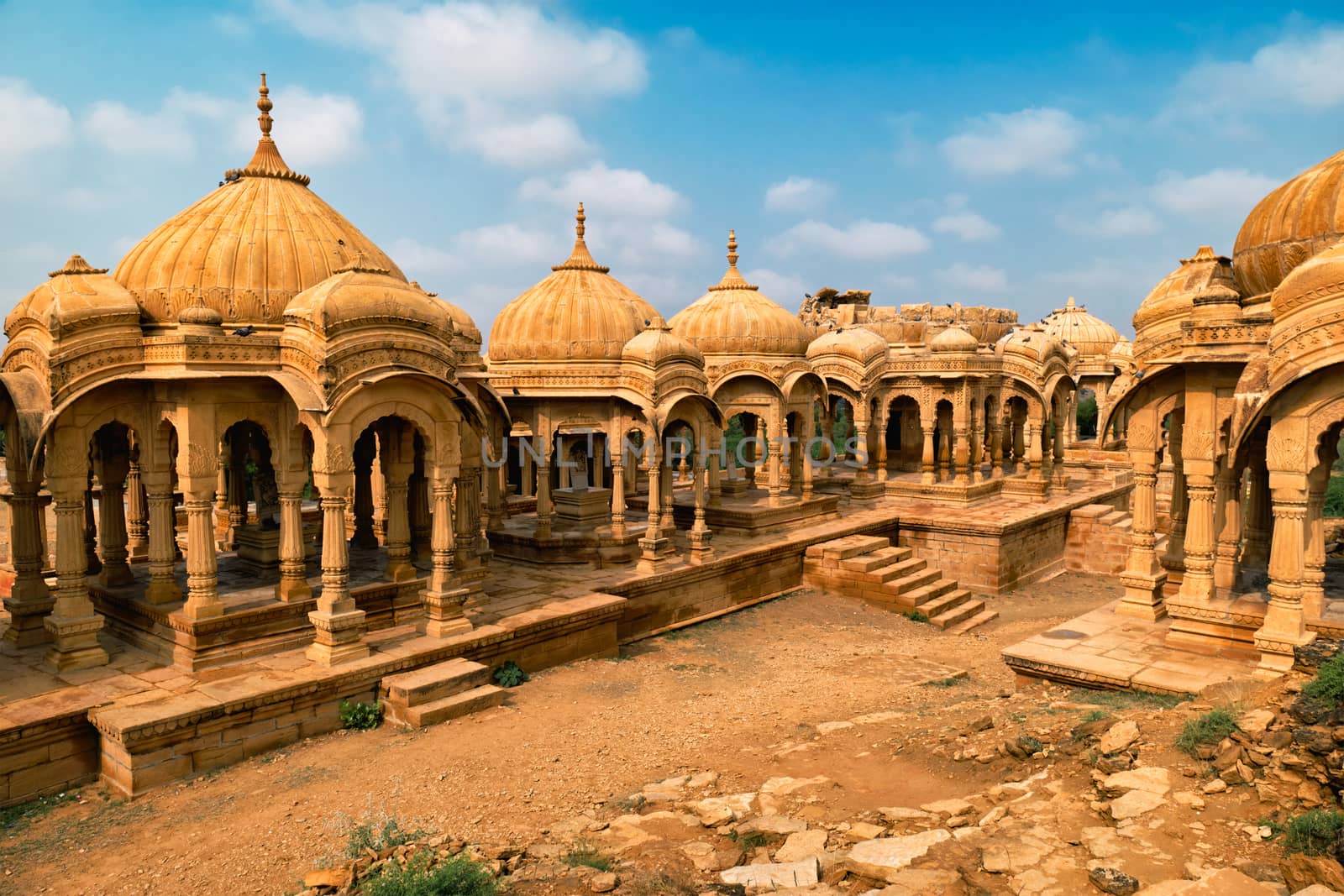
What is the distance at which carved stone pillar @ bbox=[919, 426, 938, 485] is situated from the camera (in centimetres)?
2283

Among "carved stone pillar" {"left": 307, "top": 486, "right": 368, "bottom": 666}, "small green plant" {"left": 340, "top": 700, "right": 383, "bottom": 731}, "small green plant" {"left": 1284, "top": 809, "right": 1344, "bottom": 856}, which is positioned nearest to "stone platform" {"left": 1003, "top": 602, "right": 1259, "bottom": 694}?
"small green plant" {"left": 1284, "top": 809, "right": 1344, "bottom": 856}

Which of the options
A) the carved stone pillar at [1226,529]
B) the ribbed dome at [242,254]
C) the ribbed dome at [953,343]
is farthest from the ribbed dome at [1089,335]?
the ribbed dome at [242,254]

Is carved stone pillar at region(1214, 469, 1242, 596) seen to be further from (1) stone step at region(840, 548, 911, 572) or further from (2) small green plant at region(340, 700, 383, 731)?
(2) small green plant at region(340, 700, 383, 731)

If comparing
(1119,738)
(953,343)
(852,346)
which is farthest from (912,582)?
(1119,738)

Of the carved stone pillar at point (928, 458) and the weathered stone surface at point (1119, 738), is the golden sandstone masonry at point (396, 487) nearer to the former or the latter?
the weathered stone surface at point (1119, 738)

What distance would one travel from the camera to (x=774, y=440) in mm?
19234

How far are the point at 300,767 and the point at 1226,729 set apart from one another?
8.19m

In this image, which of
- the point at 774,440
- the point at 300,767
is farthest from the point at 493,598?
the point at 774,440

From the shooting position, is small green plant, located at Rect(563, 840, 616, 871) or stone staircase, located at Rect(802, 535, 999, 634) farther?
stone staircase, located at Rect(802, 535, 999, 634)

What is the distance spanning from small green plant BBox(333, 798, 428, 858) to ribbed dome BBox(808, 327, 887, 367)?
1662 centimetres

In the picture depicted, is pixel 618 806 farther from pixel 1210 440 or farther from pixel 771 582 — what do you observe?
pixel 771 582

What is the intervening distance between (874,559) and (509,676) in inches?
326

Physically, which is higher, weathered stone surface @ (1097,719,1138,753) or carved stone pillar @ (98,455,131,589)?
carved stone pillar @ (98,455,131,589)

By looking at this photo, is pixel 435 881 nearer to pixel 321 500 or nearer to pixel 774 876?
pixel 774 876
